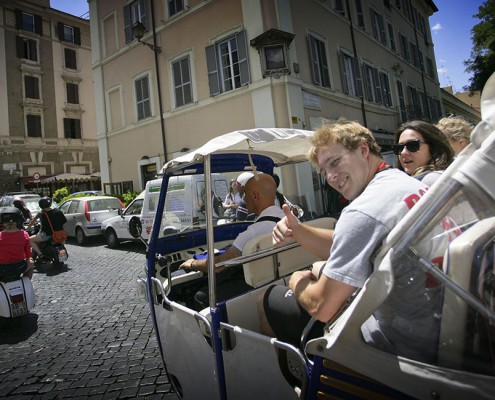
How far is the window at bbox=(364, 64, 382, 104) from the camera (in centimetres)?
1565

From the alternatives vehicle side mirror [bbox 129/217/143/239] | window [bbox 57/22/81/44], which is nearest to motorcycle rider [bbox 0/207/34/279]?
vehicle side mirror [bbox 129/217/143/239]

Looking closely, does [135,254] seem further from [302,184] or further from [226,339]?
[226,339]

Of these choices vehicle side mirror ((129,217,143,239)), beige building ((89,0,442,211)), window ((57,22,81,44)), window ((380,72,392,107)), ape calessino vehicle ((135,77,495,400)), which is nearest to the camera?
ape calessino vehicle ((135,77,495,400))

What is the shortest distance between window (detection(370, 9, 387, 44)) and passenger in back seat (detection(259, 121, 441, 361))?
18.7 meters

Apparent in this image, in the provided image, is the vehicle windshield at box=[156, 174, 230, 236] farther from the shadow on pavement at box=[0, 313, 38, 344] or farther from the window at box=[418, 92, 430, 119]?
the window at box=[418, 92, 430, 119]

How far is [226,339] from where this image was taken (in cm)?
172

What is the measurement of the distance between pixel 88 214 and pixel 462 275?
11.0m

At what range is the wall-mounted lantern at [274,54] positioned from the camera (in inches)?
421

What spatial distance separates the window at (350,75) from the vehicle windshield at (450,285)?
1421 cm

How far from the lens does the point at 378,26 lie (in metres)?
17.5

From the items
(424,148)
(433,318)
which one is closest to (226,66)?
(424,148)

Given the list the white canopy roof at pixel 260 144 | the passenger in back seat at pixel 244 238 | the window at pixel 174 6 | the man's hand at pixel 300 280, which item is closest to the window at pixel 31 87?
the window at pixel 174 6

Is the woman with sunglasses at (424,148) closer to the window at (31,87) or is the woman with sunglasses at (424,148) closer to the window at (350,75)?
the window at (350,75)

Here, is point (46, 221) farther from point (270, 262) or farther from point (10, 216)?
point (270, 262)
